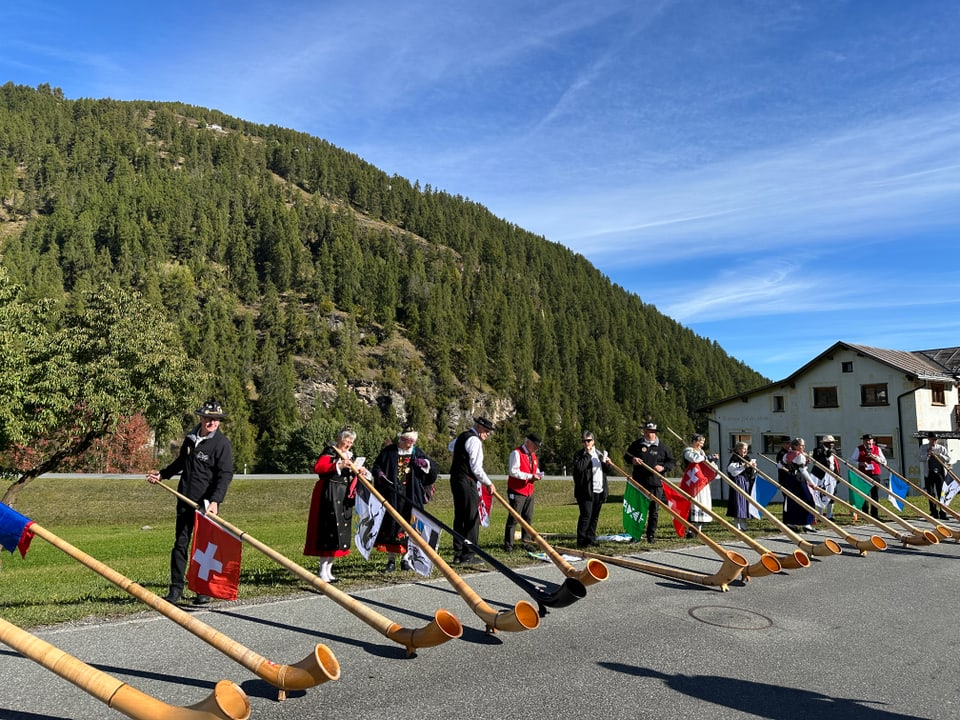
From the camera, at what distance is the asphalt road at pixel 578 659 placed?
4.32 m

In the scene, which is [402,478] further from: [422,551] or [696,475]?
[696,475]

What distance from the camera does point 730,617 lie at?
668 cm

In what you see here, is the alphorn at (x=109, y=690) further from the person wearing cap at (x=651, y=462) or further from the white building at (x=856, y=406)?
the white building at (x=856, y=406)

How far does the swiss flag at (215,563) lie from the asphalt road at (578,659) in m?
0.24

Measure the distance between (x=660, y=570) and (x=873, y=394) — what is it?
36980 mm

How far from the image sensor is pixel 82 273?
11506cm

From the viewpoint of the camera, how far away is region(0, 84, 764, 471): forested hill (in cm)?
10875

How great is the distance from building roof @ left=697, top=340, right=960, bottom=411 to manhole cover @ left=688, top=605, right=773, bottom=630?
36493 millimetres

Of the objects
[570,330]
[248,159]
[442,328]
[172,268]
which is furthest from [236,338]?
[248,159]

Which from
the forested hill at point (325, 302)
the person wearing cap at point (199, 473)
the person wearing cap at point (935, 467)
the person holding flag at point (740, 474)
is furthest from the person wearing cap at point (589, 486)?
the forested hill at point (325, 302)

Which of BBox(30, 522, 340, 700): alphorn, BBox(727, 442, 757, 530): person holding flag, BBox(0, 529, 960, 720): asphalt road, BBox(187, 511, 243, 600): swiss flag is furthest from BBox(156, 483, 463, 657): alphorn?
BBox(727, 442, 757, 530): person holding flag

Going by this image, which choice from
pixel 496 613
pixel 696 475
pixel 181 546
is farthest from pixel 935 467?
pixel 181 546

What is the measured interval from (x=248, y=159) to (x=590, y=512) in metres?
209

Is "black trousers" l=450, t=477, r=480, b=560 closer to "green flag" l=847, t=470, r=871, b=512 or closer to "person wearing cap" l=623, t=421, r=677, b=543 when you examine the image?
"person wearing cap" l=623, t=421, r=677, b=543
